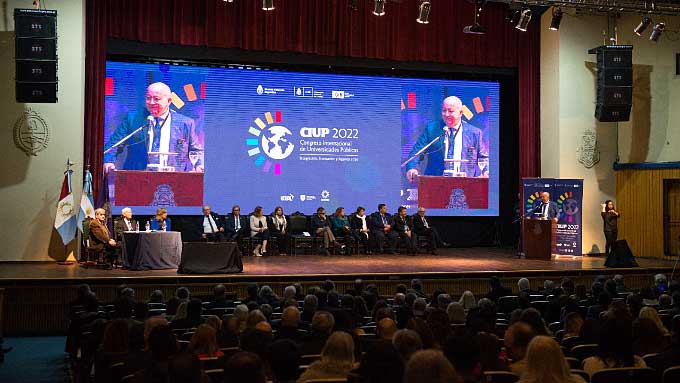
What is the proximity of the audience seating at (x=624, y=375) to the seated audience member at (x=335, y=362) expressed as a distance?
3.72 ft

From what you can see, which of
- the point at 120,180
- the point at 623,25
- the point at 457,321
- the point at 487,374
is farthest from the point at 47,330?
the point at 623,25

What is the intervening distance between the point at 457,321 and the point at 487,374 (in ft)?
6.78

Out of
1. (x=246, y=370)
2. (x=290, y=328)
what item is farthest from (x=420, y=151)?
(x=246, y=370)

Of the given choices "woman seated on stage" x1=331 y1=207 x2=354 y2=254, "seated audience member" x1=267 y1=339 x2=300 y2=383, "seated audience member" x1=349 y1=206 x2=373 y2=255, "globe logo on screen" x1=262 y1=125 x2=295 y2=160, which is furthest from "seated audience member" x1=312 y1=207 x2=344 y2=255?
"seated audience member" x1=267 y1=339 x2=300 y2=383

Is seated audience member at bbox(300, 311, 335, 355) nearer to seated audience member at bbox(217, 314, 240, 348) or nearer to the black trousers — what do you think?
seated audience member at bbox(217, 314, 240, 348)

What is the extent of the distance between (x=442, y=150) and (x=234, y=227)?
4430 mm

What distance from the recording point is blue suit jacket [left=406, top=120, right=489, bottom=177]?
48.2 ft

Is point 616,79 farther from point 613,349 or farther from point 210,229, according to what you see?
point 613,349

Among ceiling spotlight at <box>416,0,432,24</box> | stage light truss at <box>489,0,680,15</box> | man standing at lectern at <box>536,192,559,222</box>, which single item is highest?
stage light truss at <box>489,0,680,15</box>

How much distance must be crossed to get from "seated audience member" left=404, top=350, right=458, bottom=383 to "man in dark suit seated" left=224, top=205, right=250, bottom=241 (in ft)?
34.6

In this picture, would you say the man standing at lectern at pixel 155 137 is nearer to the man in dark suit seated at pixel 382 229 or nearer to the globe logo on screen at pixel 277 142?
the globe logo on screen at pixel 277 142

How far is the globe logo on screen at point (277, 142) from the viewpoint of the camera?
13.8 metres

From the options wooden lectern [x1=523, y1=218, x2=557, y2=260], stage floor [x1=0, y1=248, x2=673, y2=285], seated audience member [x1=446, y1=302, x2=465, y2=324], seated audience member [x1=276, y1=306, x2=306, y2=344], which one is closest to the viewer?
seated audience member [x1=276, y1=306, x2=306, y2=344]

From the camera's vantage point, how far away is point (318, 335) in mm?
4598
